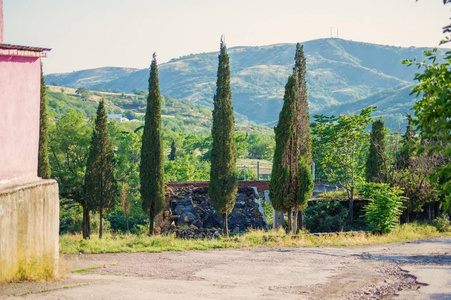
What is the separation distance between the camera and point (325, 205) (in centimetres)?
3177

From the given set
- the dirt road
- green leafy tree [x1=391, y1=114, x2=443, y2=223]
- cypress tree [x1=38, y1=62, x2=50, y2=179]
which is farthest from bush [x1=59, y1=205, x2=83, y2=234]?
the dirt road

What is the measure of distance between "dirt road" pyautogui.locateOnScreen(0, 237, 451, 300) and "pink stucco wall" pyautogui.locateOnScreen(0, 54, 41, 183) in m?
2.60

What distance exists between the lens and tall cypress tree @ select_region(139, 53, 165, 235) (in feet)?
94.3

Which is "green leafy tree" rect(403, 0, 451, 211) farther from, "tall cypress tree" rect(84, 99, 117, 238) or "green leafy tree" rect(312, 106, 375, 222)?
"green leafy tree" rect(312, 106, 375, 222)

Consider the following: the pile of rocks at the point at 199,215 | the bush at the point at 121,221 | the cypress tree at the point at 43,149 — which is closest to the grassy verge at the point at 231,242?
the pile of rocks at the point at 199,215

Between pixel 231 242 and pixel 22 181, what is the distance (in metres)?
11.3

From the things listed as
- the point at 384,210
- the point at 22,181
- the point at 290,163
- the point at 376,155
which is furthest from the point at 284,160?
the point at 22,181

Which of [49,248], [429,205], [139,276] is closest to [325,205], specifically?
[429,205]

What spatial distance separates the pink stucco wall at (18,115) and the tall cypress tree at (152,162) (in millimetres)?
14497

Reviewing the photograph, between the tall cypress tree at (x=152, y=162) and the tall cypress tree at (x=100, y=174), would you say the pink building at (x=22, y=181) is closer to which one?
the tall cypress tree at (x=152, y=162)

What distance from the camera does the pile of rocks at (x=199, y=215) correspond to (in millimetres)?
29703

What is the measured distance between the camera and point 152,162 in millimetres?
28781

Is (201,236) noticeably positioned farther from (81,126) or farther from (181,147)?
(181,147)

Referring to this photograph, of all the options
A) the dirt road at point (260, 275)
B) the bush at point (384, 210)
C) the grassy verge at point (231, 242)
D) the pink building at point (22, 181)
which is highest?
the pink building at point (22, 181)
